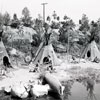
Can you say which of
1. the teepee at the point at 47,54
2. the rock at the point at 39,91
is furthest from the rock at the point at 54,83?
the teepee at the point at 47,54

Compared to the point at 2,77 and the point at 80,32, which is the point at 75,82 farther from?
the point at 80,32

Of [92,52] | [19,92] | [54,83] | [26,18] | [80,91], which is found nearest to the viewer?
[19,92]

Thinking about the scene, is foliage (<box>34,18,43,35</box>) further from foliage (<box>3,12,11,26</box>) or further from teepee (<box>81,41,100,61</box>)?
teepee (<box>81,41,100,61</box>)

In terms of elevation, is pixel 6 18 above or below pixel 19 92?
above

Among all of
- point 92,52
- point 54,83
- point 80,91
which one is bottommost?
point 80,91

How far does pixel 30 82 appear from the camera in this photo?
1866cm

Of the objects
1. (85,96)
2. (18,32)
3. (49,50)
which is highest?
(18,32)

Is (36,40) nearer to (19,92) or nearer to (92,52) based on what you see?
(92,52)

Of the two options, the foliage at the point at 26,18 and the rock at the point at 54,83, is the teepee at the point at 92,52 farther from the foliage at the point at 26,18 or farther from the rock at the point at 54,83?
the foliage at the point at 26,18

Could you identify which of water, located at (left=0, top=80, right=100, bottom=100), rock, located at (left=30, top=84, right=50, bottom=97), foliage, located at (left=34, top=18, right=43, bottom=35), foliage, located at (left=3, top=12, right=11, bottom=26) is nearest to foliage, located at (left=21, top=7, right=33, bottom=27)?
foliage, located at (left=34, top=18, right=43, bottom=35)

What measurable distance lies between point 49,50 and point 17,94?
13.8 m

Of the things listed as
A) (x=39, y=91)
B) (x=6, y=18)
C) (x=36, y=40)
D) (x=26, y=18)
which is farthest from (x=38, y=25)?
(x=39, y=91)

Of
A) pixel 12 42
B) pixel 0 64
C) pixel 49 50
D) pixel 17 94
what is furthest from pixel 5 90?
pixel 12 42

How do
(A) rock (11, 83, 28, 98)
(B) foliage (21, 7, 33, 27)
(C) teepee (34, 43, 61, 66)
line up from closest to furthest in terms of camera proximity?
(A) rock (11, 83, 28, 98), (C) teepee (34, 43, 61, 66), (B) foliage (21, 7, 33, 27)
